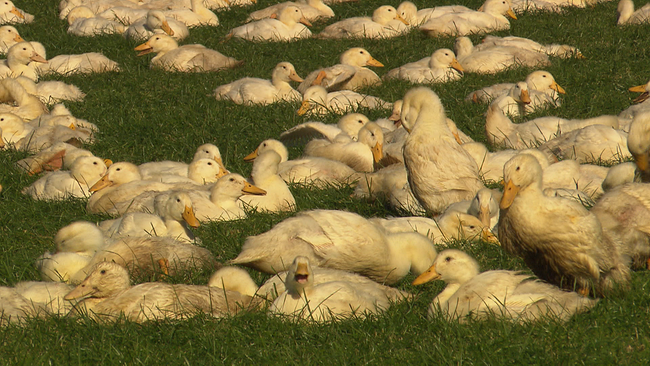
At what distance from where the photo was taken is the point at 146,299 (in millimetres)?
5070

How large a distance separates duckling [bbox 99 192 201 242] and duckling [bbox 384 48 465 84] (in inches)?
244

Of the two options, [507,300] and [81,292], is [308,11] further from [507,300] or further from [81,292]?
[507,300]

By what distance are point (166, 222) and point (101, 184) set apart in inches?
58.6

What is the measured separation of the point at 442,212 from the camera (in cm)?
720

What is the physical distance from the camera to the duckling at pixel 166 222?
692 centimetres

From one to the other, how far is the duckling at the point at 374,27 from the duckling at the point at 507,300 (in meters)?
11.1

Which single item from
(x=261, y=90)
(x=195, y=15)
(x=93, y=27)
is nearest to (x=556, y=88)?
(x=261, y=90)

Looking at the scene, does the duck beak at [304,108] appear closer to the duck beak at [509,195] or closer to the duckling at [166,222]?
the duckling at [166,222]

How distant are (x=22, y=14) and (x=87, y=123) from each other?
845cm

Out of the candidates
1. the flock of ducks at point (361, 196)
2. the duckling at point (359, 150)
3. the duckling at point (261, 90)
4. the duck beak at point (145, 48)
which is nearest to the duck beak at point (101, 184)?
the flock of ducks at point (361, 196)

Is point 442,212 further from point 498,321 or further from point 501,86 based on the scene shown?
point 501,86

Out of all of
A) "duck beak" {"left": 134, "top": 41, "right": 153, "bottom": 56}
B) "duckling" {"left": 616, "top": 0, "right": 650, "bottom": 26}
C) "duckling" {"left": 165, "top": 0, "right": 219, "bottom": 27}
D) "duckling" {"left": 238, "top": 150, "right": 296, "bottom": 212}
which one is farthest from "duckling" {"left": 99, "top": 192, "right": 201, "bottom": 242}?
"duckling" {"left": 165, "top": 0, "right": 219, "bottom": 27}

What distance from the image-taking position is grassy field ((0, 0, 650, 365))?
170 inches

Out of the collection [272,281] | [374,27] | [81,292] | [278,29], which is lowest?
[278,29]
